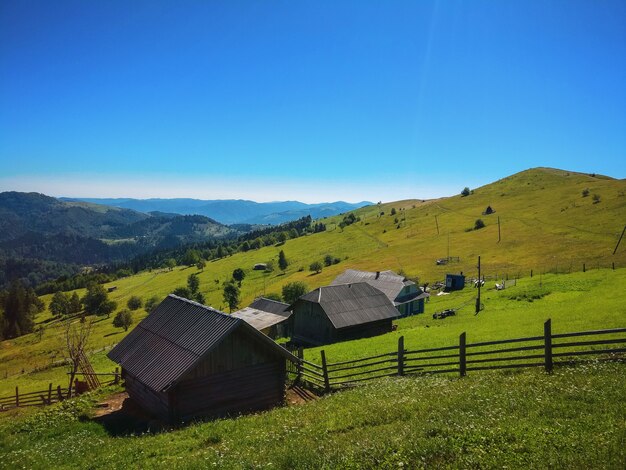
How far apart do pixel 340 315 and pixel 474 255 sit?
234 ft

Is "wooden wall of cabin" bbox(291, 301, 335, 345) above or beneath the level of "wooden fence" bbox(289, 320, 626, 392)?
beneath

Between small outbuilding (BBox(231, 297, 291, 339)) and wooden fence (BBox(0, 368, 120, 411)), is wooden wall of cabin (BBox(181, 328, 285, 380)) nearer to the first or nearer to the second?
wooden fence (BBox(0, 368, 120, 411))

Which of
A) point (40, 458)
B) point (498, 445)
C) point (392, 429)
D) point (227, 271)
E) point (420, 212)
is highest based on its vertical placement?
point (420, 212)

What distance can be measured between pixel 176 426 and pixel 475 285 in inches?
2652

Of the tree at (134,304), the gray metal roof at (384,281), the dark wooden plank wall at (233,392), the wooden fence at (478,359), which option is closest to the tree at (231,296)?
the gray metal roof at (384,281)

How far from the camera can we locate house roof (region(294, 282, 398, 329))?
1943 inches

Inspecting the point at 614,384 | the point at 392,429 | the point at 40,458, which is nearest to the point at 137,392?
the point at 40,458

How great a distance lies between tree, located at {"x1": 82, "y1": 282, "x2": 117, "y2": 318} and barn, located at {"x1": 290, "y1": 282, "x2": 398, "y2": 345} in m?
101

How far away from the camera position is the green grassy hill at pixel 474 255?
43128 millimetres

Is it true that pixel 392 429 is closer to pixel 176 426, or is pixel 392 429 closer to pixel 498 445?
pixel 498 445

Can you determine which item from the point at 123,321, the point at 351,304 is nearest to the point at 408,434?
the point at 351,304

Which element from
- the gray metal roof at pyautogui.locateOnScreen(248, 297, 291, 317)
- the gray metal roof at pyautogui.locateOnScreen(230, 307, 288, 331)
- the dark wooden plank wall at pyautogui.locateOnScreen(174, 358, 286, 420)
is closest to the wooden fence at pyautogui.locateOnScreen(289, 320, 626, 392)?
the dark wooden plank wall at pyautogui.locateOnScreen(174, 358, 286, 420)

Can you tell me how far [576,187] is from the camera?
161750 mm

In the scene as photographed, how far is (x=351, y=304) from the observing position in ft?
171
